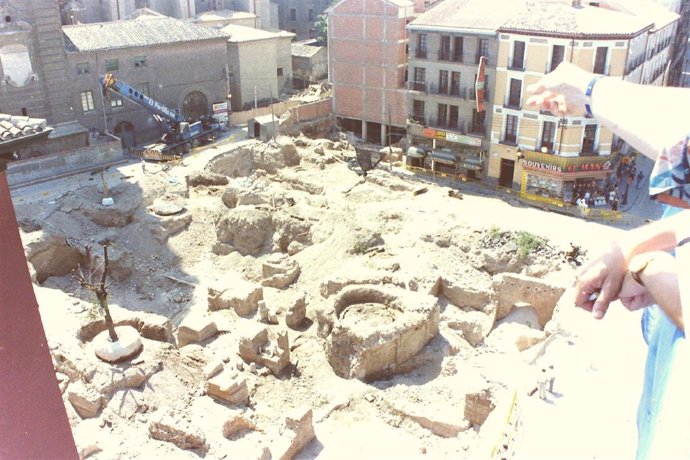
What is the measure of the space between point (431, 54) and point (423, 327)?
24300mm

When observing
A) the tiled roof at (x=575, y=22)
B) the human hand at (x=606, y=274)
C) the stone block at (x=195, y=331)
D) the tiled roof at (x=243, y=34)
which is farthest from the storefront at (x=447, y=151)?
the human hand at (x=606, y=274)

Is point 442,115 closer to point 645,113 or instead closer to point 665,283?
point 645,113

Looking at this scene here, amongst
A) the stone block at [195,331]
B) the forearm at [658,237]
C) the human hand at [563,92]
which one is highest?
the human hand at [563,92]

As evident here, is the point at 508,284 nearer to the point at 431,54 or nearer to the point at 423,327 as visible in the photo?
the point at 423,327

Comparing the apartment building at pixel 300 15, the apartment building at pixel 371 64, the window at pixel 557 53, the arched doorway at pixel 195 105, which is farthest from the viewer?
the apartment building at pixel 300 15

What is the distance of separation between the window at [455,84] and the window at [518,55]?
4.12m

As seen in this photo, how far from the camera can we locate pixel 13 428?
27.1 ft

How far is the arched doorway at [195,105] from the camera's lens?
161ft

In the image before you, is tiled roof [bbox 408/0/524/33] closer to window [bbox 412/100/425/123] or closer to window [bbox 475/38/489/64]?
window [bbox 475/38/489/64]

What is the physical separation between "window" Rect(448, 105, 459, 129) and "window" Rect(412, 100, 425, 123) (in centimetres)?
212

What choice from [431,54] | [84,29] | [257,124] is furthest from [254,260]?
[84,29]

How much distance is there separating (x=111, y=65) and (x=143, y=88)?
2765 mm

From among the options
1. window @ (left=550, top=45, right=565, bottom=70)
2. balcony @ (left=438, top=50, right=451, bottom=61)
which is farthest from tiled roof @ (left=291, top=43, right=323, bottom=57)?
window @ (left=550, top=45, right=565, bottom=70)

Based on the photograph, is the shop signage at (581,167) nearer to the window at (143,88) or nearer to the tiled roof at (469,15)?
the tiled roof at (469,15)
